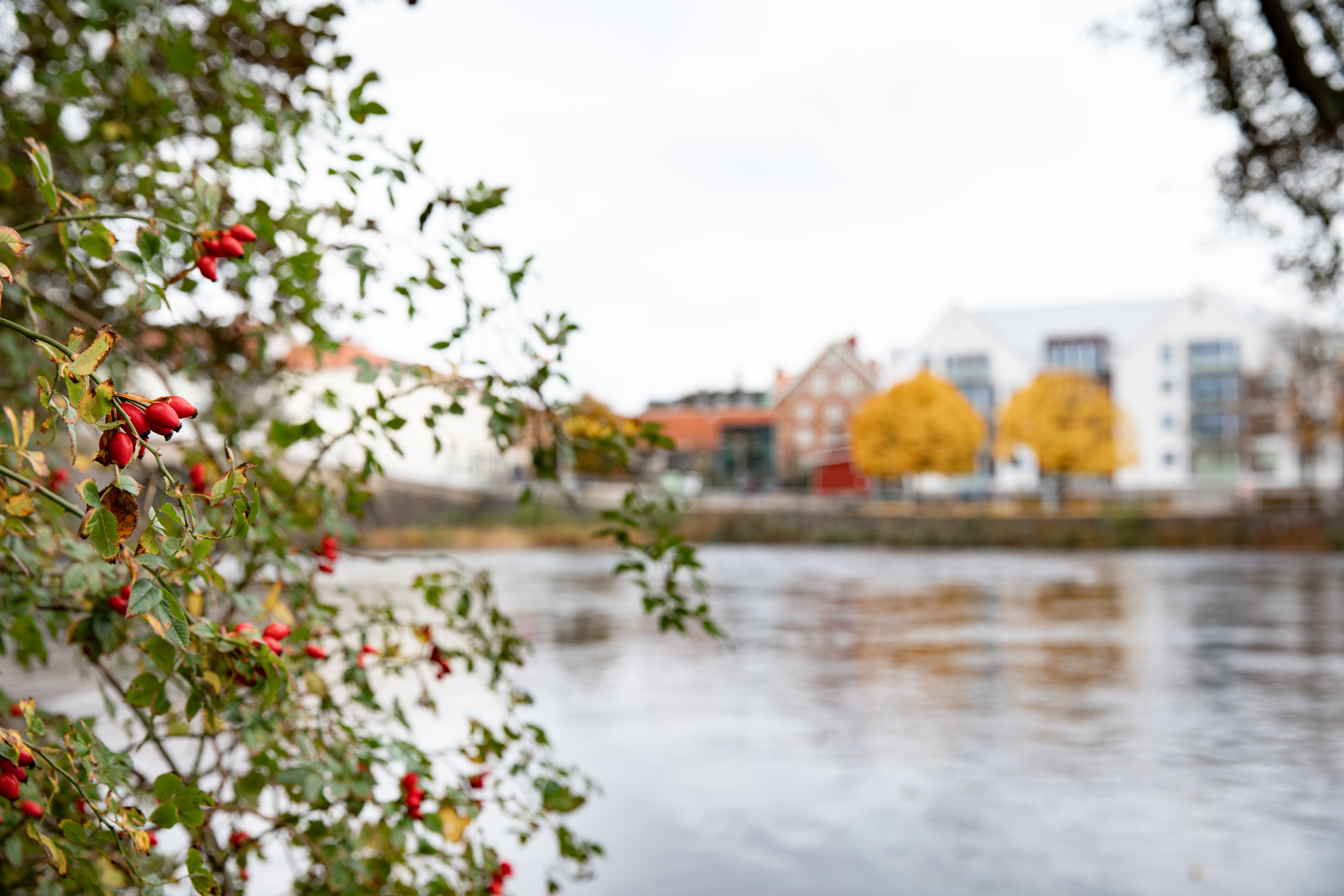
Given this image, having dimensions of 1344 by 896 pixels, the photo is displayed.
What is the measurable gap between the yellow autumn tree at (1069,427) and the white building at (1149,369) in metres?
2.49

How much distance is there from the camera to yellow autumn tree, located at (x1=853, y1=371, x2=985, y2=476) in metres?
52.1

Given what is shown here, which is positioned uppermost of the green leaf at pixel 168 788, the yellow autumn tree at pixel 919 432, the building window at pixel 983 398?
the building window at pixel 983 398

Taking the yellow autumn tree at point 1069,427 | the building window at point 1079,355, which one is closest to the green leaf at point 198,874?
the yellow autumn tree at point 1069,427

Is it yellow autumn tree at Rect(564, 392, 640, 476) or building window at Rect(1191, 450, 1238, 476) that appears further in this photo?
building window at Rect(1191, 450, 1238, 476)

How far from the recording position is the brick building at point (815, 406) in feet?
203

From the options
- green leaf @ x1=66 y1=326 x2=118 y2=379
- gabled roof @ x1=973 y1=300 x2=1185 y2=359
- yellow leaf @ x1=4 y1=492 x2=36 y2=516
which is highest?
gabled roof @ x1=973 y1=300 x2=1185 y2=359

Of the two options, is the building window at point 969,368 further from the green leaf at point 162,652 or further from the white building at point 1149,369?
the green leaf at point 162,652

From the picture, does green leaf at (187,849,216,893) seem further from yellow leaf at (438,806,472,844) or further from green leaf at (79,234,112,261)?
yellow leaf at (438,806,472,844)

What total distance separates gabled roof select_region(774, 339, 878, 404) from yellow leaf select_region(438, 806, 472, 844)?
6069 cm

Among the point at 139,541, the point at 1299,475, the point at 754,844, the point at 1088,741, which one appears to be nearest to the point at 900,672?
the point at 1088,741

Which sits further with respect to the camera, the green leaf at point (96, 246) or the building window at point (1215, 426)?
the building window at point (1215, 426)

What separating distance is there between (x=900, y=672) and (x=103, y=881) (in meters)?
10.3

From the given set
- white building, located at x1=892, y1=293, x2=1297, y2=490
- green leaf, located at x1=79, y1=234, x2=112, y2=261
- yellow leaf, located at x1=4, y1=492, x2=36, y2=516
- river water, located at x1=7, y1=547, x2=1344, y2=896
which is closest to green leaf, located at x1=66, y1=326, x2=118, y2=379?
yellow leaf, located at x1=4, y1=492, x2=36, y2=516

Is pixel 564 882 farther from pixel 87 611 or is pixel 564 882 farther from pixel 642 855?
pixel 87 611
